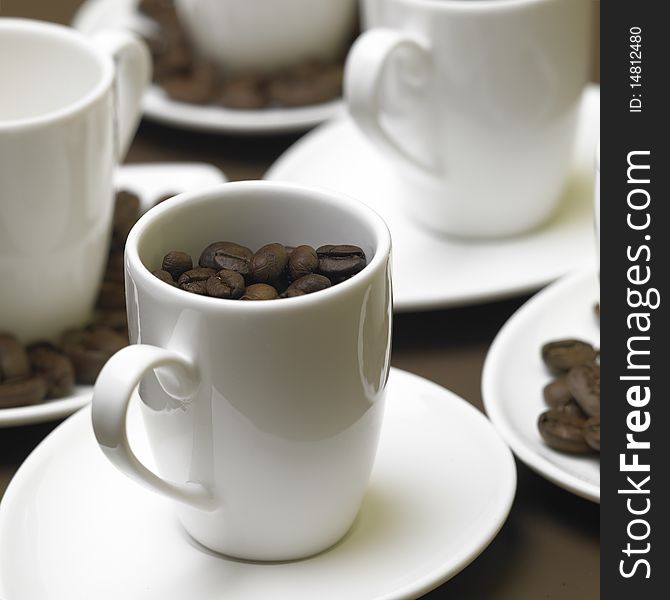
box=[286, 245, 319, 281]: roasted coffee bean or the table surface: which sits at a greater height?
box=[286, 245, 319, 281]: roasted coffee bean

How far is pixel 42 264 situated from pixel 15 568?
1.02 ft

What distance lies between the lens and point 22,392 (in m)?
0.92

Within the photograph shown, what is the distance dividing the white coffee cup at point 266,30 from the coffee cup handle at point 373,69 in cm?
28

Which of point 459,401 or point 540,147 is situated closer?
point 459,401

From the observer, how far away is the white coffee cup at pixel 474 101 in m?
1.05

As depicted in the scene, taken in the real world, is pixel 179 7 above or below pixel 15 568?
above

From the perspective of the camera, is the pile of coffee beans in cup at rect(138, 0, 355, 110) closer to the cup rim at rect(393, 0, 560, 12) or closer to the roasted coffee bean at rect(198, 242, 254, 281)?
the cup rim at rect(393, 0, 560, 12)

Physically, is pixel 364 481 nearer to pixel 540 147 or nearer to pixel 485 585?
pixel 485 585

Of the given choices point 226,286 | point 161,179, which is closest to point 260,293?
point 226,286

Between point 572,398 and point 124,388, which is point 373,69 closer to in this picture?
point 572,398

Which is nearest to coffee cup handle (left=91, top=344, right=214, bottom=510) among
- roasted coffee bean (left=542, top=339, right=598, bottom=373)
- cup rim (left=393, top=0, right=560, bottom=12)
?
roasted coffee bean (left=542, top=339, right=598, bottom=373)

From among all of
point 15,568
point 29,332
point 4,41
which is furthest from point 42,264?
point 15,568

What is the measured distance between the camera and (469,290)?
3.45 feet

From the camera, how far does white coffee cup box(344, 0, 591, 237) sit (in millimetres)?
1049
